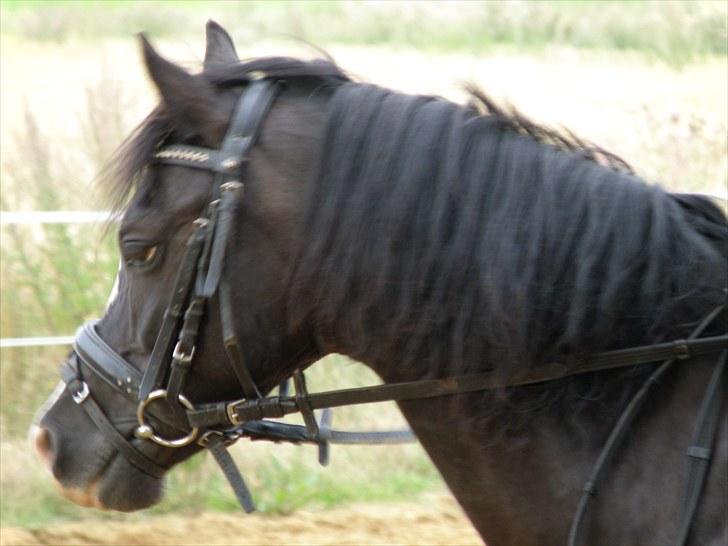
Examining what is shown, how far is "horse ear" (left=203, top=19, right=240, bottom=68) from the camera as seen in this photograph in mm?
2656

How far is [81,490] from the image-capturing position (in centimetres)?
263

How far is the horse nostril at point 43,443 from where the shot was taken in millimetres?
2645

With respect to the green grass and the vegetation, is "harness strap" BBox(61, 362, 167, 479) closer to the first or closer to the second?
the vegetation

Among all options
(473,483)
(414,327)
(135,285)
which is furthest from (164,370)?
(473,483)

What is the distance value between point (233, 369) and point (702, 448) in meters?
1.06

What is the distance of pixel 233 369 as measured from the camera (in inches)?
94.9

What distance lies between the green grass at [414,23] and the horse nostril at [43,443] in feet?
39.2

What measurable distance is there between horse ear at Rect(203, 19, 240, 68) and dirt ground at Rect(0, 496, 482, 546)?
9.87 feet

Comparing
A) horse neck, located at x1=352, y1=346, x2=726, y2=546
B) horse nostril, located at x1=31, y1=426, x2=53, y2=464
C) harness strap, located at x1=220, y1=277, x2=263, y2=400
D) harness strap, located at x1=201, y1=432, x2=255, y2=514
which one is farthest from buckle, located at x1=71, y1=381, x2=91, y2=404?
horse neck, located at x1=352, y1=346, x2=726, y2=546

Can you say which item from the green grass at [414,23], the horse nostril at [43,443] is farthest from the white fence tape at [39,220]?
the green grass at [414,23]

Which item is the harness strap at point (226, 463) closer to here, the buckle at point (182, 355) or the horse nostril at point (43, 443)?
the buckle at point (182, 355)

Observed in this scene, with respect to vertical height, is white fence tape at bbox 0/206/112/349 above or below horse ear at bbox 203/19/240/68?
below

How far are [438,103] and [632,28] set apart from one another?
44.1 feet

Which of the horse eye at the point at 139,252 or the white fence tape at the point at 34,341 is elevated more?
the horse eye at the point at 139,252
